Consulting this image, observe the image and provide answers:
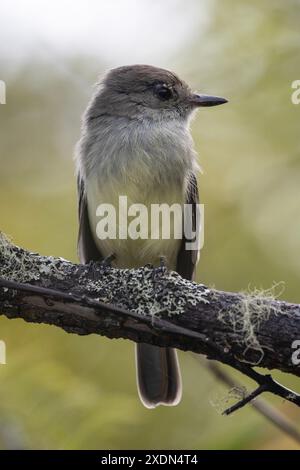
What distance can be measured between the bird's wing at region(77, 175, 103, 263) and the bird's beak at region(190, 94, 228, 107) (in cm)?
86

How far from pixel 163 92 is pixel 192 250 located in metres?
0.95

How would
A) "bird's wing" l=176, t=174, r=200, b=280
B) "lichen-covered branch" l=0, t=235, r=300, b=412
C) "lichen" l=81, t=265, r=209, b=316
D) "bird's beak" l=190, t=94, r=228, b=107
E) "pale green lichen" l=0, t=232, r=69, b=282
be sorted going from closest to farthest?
"lichen-covered branch" l=0, t=235, r=300, b=412
"lichen" l=81, t=265, r=209, b=316
"pale green lichen" l=0, t=232, r=69, b=282
"bird's wing" l=176, t=174, r=200, b=280
"bird's beak" l=190, t=94, r=228, b=107

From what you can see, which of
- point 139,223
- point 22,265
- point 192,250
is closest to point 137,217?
point 139,223

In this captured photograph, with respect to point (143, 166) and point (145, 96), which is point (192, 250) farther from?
point (145, 96)

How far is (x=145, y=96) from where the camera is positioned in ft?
14.8

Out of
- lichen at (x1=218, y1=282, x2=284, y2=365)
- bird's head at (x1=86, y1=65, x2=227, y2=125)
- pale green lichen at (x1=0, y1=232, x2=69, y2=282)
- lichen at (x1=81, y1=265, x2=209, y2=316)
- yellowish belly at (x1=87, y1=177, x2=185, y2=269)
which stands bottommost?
lichen at (x1=218, y1=282, x2=284, y2=365)

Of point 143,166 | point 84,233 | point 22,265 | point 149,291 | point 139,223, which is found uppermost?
point 143,166

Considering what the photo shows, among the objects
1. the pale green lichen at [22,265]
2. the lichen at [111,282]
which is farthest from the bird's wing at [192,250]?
the pale green lichen at [22,265]

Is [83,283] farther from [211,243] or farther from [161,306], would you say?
[211,243]

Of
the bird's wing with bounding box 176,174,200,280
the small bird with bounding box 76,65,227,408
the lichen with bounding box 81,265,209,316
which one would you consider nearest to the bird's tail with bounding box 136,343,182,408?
the small bird with bounding box 76,65,227,408

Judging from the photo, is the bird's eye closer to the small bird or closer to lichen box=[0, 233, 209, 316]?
the small bird

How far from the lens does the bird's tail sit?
4.01 m

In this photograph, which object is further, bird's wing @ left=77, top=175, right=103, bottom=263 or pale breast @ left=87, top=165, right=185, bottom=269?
bird's wing @ left=77, top=175, right=103, bottom=263

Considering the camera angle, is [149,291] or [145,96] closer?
[149,291]
